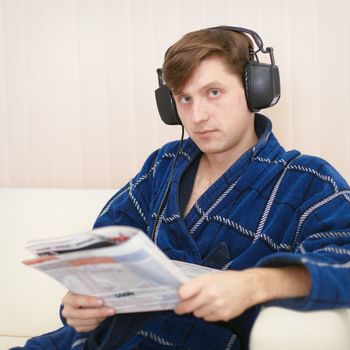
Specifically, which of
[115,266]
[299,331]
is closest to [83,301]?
[115,266]

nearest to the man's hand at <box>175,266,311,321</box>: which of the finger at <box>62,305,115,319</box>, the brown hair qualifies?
the finger at <box>62,305,115,319</box>

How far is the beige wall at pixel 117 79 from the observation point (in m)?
1.88

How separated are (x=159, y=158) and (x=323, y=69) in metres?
0.61

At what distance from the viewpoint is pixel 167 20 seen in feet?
6.66

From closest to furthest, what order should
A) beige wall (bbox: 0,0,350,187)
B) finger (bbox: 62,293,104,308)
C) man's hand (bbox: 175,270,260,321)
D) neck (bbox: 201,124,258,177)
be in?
man's hand (bbox: 175,270,260,321)
finger (bbox: 62,293,104,308)
neck (bbox: 201,124,258,177)
beige wall (bbox: 0,0,350,187)

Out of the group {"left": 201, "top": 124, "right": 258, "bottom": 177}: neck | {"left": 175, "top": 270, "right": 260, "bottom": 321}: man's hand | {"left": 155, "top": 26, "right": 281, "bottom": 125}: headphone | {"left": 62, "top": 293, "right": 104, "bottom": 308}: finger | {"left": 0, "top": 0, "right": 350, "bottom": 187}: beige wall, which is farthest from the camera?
{"left": 0, "top": 0, "right": 350, "bottom": 187}: beige wall

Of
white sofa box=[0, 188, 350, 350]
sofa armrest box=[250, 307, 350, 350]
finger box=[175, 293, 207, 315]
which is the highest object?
finger box=[175, 293, 207, 315]

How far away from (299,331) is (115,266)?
34 cm

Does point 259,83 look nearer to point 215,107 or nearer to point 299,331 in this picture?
point 215,107

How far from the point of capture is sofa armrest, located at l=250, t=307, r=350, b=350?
3.33 feet

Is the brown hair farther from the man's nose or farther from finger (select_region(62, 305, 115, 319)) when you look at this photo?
finger (select_region(62, 305, 115, 319))

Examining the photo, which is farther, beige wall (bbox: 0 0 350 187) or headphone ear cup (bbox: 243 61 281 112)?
beige wall (bbox: 0 0 350 187)

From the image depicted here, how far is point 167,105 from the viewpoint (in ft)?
5.26

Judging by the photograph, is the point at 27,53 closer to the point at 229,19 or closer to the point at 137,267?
the point at 229,19
